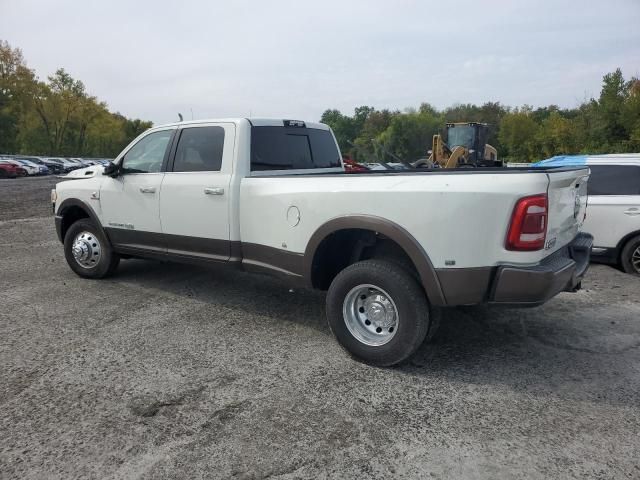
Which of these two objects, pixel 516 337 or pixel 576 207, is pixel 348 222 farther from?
pixel 516 337

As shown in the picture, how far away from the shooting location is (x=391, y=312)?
12.0ft

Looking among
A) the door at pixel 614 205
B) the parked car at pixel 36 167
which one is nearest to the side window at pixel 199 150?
the door at pixel 614 205

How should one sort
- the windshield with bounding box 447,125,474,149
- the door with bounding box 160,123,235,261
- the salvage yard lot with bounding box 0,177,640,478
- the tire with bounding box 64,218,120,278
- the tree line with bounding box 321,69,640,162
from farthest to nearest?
1. the tree line with bounding box 321,69,640,162
2. the windshield with bounding box 447,125,474,149
3. the tire with bounding box 64,218,120,278
4. the door with bounding box 160,123,235,261
5. the salvage yard lot with bounding box 0,177,640,478

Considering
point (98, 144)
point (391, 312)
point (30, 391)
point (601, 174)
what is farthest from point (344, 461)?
point (98, 144)

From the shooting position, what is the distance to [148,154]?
214 inches

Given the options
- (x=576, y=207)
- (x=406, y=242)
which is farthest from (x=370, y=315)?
(x=576, y=207)

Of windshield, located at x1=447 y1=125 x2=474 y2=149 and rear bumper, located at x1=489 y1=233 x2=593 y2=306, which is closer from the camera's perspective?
rear bumper, located at x1=489 y1=233 x2=593 y2=306

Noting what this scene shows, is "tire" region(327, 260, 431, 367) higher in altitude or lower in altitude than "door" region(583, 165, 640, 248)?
lower

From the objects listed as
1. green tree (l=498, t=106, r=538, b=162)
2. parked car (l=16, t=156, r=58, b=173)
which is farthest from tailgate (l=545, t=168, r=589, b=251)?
green tree (l=498, t=106, r=538, b=162)

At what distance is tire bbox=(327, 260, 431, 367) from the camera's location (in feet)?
11.4

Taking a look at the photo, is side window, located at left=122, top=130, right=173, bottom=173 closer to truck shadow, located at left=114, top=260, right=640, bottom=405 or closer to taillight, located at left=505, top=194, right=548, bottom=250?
truck shadow, located at left=114, top=260, right=640, bottom=405

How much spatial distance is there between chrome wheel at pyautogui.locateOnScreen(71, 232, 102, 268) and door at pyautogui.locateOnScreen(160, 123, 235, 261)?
142cm

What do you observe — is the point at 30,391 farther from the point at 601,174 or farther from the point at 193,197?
the point at 601,174

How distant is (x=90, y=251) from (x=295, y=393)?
3.93 meters
